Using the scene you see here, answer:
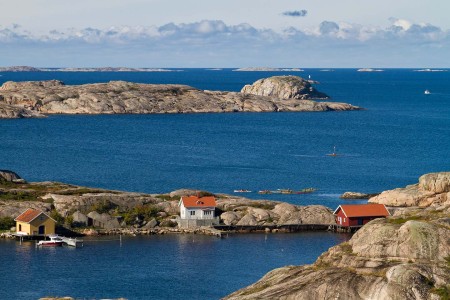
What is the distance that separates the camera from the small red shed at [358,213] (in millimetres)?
115500

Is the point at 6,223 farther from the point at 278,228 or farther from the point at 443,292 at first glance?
the point at 443,292

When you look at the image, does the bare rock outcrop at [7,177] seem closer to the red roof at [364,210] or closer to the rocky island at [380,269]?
the red roof at [364,210]

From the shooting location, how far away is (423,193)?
123 m

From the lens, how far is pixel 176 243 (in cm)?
10594

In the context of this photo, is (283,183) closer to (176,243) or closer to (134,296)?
(176,243)

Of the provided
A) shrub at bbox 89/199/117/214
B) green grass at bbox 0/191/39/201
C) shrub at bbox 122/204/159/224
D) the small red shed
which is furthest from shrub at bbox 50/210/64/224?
the small red shed

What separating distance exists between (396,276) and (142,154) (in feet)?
442

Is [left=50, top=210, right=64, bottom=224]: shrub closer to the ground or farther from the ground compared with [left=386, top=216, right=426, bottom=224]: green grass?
closer to the ground

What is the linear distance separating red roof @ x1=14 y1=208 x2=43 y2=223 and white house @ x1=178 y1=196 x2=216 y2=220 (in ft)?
57.2

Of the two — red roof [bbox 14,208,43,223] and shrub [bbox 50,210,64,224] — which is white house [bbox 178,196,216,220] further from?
red roof [bbox 14,208,43,223]

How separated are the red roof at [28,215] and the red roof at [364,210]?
36.4 meters

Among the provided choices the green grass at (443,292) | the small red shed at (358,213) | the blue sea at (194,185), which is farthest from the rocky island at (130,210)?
the green grass at (443,292)

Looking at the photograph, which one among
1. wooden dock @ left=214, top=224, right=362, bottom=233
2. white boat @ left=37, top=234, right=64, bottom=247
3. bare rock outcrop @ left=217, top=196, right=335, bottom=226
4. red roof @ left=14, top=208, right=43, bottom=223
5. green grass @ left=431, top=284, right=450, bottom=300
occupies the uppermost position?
green grass @ left=431, top=284, right=450, bottom=300

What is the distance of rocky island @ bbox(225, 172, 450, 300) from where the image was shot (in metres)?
57.2
